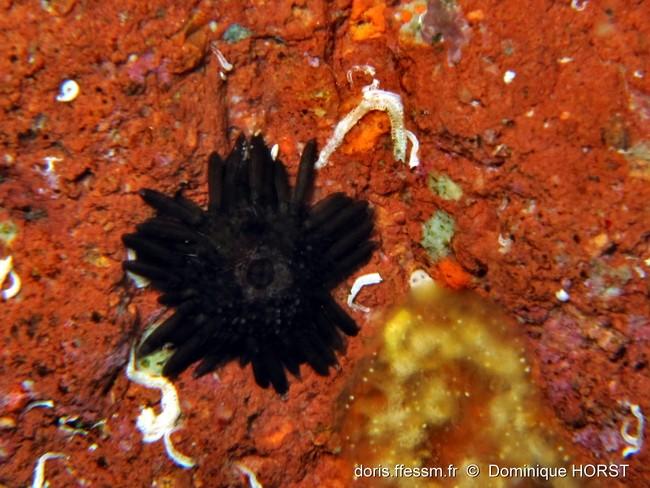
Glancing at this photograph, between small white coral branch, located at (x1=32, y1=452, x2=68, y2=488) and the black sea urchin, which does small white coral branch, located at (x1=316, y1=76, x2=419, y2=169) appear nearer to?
the black sea urchin

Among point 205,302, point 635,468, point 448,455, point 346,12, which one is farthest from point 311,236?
point 635,468

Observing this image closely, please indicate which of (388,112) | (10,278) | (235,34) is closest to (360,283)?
(388,112)

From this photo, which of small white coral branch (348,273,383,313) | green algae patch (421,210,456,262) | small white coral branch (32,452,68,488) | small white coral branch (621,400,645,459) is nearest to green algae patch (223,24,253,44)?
green algae patch (421,210,456,262)

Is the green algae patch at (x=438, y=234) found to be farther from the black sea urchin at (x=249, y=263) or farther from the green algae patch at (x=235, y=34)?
the green algae patch at (x=235, y=34)

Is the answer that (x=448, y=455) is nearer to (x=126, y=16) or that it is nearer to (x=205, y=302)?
(x=205, y=302)

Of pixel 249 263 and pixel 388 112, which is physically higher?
pixel 388 112

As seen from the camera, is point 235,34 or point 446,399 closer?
point 235,34

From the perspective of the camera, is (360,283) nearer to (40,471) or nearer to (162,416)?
(162,416)
